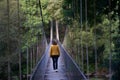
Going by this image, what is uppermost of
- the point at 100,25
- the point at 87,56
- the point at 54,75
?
the point at 100,25

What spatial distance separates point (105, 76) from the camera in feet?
18.6

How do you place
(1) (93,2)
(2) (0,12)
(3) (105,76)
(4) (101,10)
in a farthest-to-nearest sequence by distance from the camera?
(1) (93,2) < (4) (101,10) < (2) (0,12) < (3) (105,76)

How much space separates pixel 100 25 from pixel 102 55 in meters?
0.47

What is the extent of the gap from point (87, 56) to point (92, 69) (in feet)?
1.76

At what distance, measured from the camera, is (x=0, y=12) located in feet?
22.5

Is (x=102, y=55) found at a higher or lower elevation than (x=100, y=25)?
lower

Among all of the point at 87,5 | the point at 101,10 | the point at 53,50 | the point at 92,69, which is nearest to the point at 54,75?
the point at 53,50

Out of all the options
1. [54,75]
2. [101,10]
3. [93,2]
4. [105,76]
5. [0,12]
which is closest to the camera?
[105,76]

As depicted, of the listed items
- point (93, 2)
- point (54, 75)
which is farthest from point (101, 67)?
point (54, 75)

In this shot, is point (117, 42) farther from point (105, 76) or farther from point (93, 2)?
point (93, 2)

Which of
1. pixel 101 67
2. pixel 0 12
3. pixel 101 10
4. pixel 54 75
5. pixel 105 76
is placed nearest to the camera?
pixel 105 76

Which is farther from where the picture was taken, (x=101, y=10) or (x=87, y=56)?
(x=101, y=10)

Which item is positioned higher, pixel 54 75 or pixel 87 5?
pixel 87 5

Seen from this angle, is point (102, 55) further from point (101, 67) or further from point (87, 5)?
point (87, 5)
